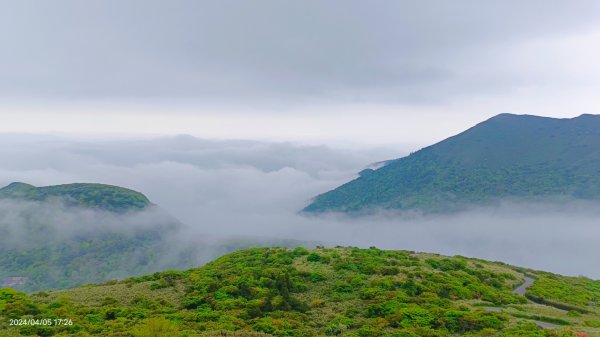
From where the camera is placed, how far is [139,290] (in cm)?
5194

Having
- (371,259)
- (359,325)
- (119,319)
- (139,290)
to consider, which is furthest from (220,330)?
(371,259)

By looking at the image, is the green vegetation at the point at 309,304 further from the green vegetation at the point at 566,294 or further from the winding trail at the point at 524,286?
the winding trail at the point at 524,286

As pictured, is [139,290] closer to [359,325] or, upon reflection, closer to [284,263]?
[284,263]

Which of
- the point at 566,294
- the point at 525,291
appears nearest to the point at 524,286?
the point at 525,291

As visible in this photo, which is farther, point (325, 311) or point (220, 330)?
point (325, 311)

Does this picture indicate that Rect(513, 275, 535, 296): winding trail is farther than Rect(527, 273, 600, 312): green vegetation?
Yes

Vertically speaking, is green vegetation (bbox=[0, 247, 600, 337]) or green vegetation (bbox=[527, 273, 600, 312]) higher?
green vegetation (bbox=[0, 247, 600, 337])

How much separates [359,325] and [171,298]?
865 inches

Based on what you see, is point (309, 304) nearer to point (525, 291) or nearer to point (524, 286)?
point (525, 291)

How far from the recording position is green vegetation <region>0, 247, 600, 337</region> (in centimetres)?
3628

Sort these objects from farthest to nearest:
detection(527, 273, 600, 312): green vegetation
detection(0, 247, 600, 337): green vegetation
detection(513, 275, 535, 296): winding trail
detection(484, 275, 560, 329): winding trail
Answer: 1. detection(513, 275, 535, 296): winding trail
2. detection(527, 273, 600, 312): green vegetation
3. detection(484, 275, 560, 329): winding trail
4. detection(0, 247, 600, 337): green vegetation

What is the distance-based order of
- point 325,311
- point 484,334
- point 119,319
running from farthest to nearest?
1. point 325,311
2. point 119,319
3. point 484,334

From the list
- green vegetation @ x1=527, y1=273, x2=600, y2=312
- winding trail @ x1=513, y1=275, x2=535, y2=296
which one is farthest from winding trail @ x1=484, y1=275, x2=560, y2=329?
green vegetation @ x1=527, y1=273, x2=600, y2=312

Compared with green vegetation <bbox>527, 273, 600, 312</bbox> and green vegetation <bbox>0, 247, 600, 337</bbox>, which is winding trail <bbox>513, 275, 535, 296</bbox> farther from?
green vegetation <bbox>0, 247, 600, 337</bbox>
